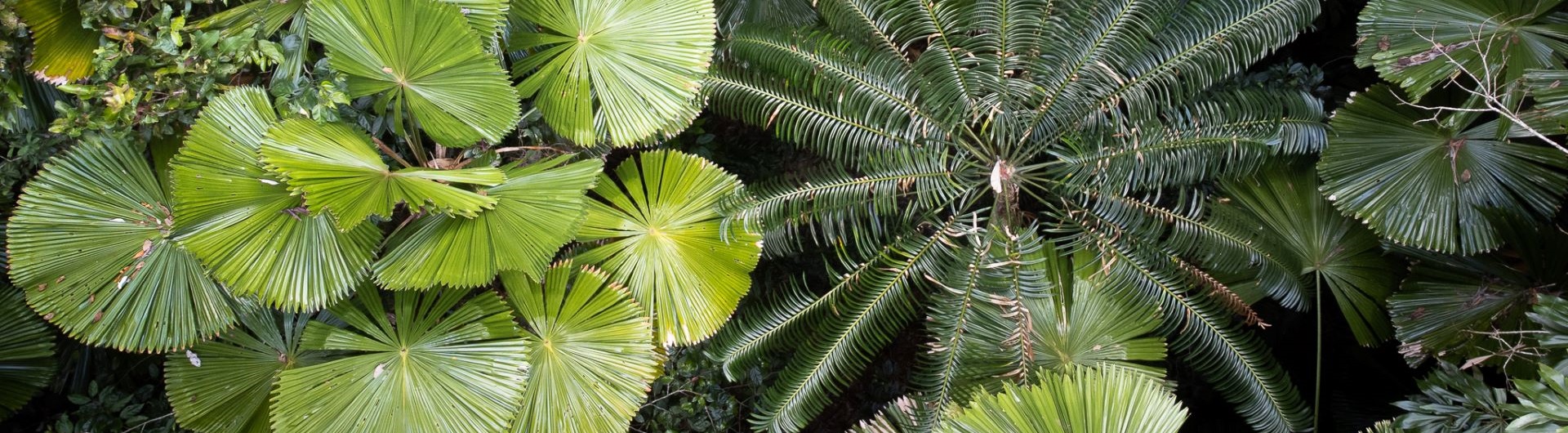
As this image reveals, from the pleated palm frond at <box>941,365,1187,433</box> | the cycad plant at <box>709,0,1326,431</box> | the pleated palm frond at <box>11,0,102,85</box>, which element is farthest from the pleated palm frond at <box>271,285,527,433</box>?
the pleated palm frond at <box>941,365,1187,433</box>

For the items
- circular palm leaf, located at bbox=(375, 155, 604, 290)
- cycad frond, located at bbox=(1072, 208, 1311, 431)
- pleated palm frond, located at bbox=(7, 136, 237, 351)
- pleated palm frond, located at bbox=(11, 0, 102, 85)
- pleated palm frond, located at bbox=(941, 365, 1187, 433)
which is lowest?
pleated palm frond, located at bbox=(941, 365, 1187, 433)

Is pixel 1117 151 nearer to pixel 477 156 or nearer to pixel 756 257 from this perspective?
pixel 756 257

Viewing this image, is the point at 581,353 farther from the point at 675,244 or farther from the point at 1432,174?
the point at 1432,174

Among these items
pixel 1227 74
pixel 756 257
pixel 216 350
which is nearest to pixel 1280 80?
pixel 1227 74

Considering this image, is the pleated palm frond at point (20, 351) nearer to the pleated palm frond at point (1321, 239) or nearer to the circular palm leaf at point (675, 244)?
the circular palm leaf at point (675, 244)

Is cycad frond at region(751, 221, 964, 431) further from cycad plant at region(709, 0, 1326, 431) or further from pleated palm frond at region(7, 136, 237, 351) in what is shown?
pleated palm frond at region(7, 136, 237, 351)

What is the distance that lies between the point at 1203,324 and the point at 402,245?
2.06 meters

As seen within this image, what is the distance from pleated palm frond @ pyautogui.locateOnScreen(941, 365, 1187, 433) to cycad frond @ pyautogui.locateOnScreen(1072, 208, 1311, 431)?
0.44m

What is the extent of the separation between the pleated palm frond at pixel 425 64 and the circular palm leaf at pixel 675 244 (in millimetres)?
404

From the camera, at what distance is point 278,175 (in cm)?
176

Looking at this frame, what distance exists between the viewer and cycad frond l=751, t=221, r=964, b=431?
89.7 inches

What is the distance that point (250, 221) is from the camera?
5.88 ft

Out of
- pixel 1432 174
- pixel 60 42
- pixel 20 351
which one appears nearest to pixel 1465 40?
pixel 1432 174

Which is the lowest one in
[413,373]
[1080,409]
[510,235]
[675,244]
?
[1080,409]
